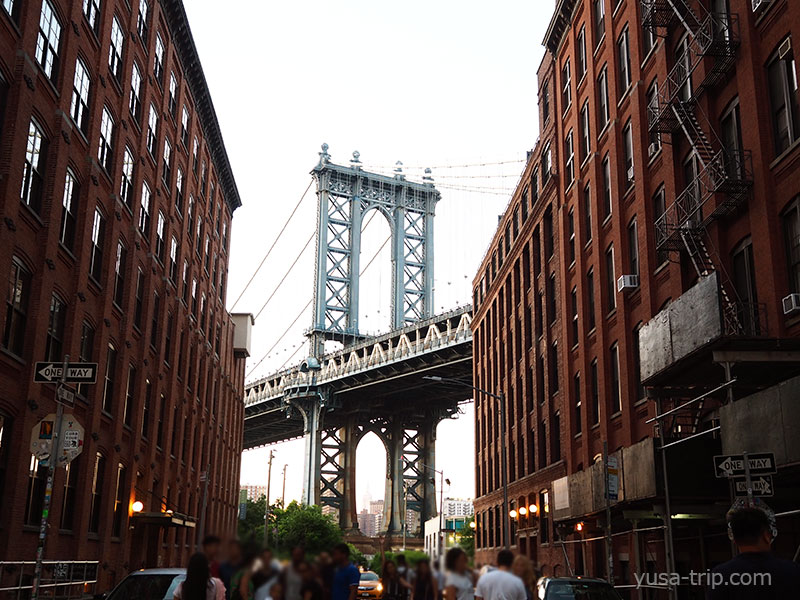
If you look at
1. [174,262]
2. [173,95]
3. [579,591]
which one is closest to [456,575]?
[579,591]

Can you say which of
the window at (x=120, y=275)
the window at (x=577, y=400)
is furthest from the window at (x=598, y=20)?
the window at (x=120, y=275)

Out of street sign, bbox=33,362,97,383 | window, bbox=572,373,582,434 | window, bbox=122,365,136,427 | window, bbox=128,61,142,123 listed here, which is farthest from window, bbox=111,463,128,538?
window, bbox=572,373,582,434

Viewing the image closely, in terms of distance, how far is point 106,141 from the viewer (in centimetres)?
3206

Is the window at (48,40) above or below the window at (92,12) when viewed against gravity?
below

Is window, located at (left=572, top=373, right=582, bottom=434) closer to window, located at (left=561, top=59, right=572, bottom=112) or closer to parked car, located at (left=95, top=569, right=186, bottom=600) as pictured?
window, located at (left=561, top=59, right=572, bottom=112)

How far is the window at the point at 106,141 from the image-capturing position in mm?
31297

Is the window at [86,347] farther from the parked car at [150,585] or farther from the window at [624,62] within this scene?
the window at [624,62]

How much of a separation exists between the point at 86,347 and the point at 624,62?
21700 millimetres

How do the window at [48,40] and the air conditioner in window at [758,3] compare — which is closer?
the air conditioner in window at [758,3]

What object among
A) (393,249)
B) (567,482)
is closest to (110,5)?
(567,482)

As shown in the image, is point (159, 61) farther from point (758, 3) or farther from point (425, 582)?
point (425, 582)

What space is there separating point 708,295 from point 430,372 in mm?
70007

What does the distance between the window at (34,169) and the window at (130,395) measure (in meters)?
11.5

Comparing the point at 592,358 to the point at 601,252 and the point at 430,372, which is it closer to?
the point at 601,252
